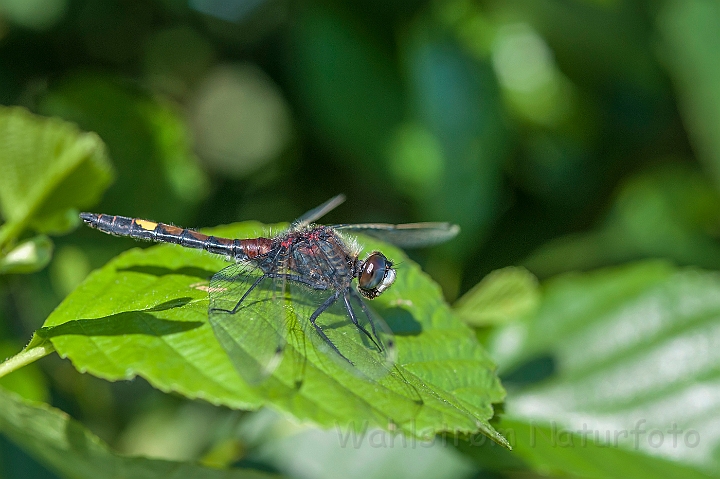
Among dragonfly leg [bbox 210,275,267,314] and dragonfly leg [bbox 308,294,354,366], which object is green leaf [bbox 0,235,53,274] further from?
dragonfly leg [bbox 308,294,354,366]

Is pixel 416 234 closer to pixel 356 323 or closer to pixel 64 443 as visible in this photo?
pixel 356 323

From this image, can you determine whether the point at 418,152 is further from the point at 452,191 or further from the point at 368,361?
the point at 368,361

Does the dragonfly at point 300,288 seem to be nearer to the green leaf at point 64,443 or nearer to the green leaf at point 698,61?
the green leaf at point 64,443

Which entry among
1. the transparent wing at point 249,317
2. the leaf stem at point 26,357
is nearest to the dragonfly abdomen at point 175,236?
the transparent wing at point 249,317

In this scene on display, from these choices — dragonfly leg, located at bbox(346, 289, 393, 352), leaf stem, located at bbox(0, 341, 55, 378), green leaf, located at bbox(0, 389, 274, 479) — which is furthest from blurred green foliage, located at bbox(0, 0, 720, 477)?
leaf stem, located at bbox(0, 341, 55, 378)

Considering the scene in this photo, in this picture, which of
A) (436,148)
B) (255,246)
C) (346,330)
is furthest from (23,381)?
(436,148)
